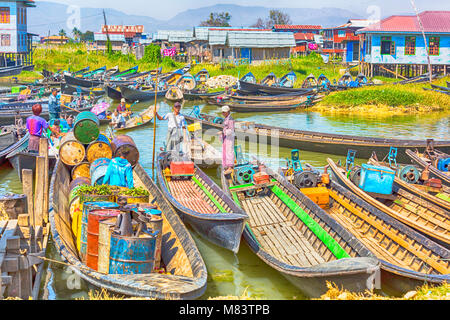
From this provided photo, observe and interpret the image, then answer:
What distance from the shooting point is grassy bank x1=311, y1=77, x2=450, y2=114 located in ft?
101

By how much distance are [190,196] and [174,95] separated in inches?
894

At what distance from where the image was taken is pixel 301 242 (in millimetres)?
8969

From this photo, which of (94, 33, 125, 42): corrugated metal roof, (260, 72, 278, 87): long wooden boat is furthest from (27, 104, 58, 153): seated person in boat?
(94, 33, 125, 42): corrugated metal roof

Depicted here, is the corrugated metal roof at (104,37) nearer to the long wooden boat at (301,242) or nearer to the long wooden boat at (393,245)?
the long wooden boat at (301,242)

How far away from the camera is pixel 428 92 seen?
3228 centimetres

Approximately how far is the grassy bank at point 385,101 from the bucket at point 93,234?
84.4 ft

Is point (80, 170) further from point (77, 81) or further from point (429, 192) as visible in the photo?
point (77, 81)

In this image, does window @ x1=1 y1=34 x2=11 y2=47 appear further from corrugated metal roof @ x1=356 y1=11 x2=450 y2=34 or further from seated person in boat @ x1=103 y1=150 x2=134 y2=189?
seated person in boat @ x1=103 y1=150 x2=134 y2=189

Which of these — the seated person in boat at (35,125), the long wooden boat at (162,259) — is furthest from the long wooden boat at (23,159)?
the long wooden boat at (162,259)

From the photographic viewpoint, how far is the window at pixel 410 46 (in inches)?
1490

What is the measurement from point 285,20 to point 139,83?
207 feet
